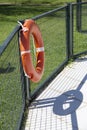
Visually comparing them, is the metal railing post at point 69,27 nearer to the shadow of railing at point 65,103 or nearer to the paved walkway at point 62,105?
the paved walkway at point 62,105

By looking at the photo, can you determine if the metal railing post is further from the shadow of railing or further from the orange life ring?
the orange life ring

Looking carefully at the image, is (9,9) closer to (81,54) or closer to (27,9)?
(27,9)

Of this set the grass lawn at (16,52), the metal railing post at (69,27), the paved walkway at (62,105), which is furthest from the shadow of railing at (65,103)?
the metal railing post at (69,27)

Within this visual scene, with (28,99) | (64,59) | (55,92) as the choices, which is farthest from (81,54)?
(28,99)

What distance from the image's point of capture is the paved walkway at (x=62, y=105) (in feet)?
17.4

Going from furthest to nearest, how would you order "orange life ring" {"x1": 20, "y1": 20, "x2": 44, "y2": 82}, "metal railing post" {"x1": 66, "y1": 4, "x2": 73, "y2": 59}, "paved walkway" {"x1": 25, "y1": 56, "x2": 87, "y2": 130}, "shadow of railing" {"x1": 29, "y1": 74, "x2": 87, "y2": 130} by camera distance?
"metal railing post" {"x1": 66, "y1": 4, "x2": 73, "y2": 59} → "shadow of railing" {"x1": 29, "y1": 74, "x2": 87, "y2": 130} → "paved walkway" {"x1": 25, "y1": 56, "x2": 87, "y2": 130} → "orange life ring" {"x1": 20, "y1": 20, "x2": 44, "y2": 82}

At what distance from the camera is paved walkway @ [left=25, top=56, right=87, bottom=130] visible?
209 inches

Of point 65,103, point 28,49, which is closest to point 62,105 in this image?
point 65,103

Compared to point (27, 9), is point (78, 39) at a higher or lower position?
higher

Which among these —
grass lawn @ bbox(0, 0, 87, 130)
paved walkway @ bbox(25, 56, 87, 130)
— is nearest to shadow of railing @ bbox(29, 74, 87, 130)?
paved walkway @ bbox(25, 56, 87, 130)

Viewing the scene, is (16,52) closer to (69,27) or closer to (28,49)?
(28,49)

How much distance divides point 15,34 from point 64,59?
3.56 meters

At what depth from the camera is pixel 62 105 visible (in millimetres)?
5934

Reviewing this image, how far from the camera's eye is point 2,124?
5262mm
